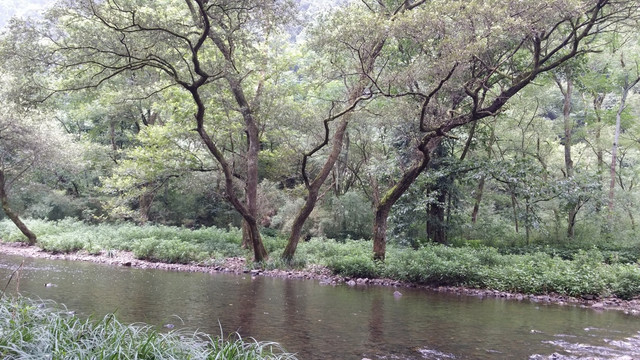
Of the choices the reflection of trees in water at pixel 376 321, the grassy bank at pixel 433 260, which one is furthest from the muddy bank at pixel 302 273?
the reflection of trees in water at pixel 376 321

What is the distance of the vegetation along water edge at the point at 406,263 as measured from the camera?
38.9 feet

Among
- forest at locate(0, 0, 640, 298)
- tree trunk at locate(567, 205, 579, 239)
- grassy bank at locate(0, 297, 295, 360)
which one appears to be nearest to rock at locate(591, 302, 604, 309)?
forest at locate(0, 0, 640, 298)

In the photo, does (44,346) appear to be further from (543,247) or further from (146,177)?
(543,247)

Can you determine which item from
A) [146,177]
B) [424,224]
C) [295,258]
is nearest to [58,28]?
[146,177]

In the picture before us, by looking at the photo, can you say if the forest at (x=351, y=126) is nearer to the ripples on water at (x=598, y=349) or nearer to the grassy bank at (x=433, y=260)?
the grassy bank at (x=433, y=260)

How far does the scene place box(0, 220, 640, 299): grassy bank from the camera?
11984mm

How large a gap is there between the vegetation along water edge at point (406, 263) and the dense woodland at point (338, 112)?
106cm

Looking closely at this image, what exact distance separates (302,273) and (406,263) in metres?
3.71

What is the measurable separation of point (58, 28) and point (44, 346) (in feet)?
32.9

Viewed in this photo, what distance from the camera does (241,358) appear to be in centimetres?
378

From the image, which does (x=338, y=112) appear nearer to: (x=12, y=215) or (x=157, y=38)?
(x=157, y=38)

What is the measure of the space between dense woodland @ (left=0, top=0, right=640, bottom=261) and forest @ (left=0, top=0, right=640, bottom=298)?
89 mm

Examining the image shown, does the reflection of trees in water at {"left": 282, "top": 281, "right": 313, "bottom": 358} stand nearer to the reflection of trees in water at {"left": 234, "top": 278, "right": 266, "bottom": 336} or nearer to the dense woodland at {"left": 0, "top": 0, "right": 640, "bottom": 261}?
the reflection of trees in water at {"left": 234, "top": 278, "right": 266, "bottom": 336}

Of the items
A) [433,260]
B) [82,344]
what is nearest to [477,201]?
[433,260]
